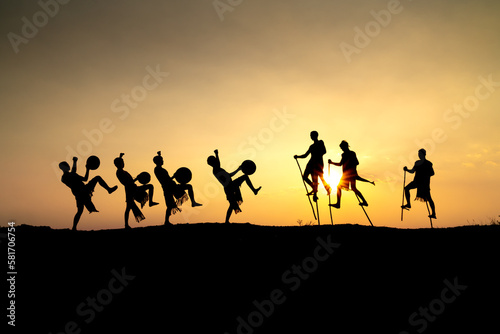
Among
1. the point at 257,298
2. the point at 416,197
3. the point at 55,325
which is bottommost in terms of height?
the point at 55,325

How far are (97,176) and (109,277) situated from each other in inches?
191

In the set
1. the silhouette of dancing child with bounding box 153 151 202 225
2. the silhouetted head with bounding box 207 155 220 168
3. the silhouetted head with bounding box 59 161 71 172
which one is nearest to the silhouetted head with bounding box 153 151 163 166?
the silhouette of dancing child with bounding box 153 151 202 225

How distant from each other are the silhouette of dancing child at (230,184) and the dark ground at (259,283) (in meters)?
1.82

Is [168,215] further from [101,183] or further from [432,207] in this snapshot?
[432,207]

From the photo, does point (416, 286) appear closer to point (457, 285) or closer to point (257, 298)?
point (457, 285)

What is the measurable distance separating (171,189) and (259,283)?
542cm

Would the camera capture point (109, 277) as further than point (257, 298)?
Yes

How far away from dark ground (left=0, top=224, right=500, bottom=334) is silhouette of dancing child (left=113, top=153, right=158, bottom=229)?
2.24 m

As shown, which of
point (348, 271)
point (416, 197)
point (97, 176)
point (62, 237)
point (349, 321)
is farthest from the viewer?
point (416, 197)

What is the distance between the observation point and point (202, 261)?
802 cm

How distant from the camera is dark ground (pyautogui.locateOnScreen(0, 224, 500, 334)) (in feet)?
20.8

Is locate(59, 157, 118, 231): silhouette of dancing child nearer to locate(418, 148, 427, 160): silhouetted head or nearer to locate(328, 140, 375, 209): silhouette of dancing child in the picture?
locate(328, 140, 375, 209): silhouette of dancing child

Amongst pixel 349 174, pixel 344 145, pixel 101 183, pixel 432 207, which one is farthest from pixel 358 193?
pixel 101 183

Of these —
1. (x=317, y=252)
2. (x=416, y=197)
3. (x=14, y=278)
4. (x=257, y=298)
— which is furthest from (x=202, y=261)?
(x=416, y=197)
